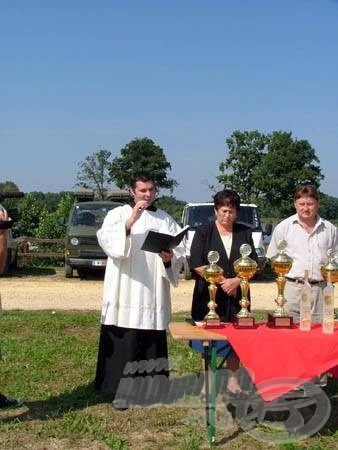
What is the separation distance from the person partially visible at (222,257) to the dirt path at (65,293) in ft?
18.2

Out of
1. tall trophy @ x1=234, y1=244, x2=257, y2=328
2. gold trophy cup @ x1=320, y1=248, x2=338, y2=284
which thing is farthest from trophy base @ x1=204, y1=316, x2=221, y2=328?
gold trophy cup @ x1=320, y1=248, x2=338, y2=284

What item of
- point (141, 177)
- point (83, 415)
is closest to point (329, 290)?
point (141, 177)

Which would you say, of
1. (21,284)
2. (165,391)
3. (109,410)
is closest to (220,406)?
(165,391)

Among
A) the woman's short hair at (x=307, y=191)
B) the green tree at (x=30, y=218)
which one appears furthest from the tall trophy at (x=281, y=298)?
the green tree at (x=30, y=218)

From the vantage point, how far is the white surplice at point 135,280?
16.3ft

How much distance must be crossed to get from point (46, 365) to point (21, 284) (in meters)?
7.82

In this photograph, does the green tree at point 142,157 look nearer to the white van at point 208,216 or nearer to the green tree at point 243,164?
the green tree at point 243,164

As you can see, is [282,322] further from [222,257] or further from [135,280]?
[135,280]

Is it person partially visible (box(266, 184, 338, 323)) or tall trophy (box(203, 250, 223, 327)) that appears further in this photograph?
person partially visible (box(266, 184, 338, 323))

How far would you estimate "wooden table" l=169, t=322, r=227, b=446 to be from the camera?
13.7 ft

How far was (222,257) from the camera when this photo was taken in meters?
4.89

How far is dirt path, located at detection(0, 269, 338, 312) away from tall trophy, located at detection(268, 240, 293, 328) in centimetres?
600

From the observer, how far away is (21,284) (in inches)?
555

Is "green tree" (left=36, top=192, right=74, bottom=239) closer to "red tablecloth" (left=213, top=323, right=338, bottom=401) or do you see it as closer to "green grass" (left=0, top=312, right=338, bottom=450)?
"green grass" (left=0, top=312, right=338, bottom=450)
